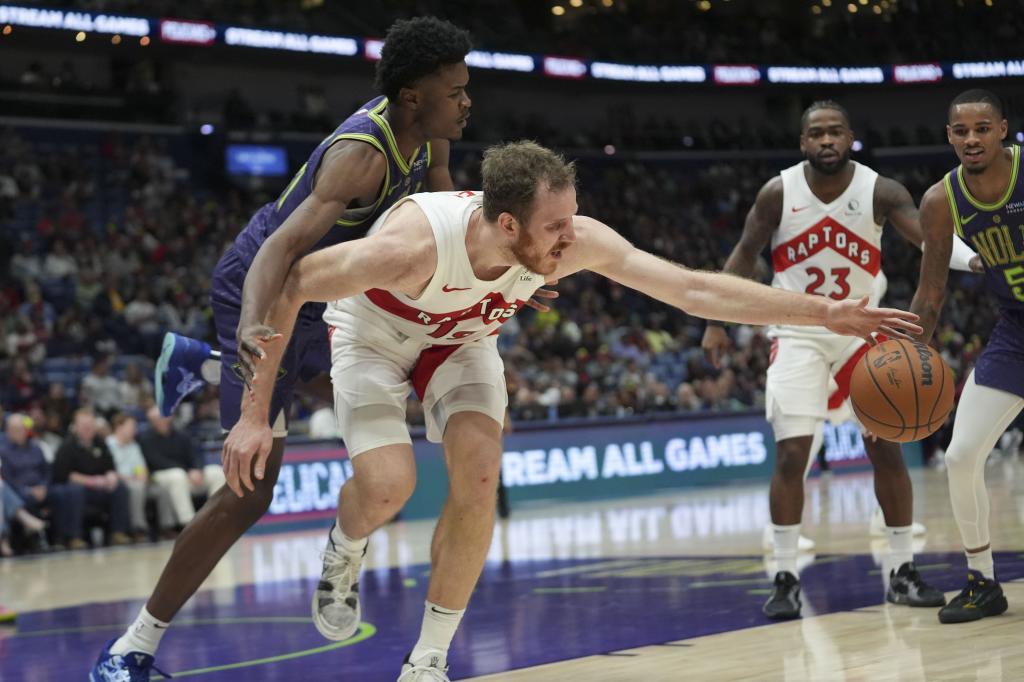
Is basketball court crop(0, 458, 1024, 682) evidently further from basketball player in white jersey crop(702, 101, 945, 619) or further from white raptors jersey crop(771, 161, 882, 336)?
white raptors jersey crop(771, 161, 882, 336)

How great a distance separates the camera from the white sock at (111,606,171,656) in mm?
4536

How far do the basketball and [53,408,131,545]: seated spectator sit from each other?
9.25 metres

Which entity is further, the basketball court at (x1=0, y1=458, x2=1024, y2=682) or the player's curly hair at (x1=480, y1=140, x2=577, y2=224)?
the basketball court at (x1=0, y1=458, x2=1024, y2=682)

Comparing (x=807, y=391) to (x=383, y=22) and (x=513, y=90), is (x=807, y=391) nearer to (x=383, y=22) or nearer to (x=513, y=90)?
(x=383, y=22)

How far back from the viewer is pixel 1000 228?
5262 mm

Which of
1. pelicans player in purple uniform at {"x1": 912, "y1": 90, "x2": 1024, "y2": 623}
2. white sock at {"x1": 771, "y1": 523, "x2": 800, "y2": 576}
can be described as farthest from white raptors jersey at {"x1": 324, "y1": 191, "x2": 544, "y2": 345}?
white sock at {"x1": 771, "y1": 523, "x2": 800, "y2": 576}

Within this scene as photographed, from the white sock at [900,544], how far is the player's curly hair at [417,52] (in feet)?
10.5

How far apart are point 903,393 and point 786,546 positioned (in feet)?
4.87

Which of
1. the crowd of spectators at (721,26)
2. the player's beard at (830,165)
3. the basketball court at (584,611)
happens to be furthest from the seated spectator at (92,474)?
the crowd of spectators at (721,26)

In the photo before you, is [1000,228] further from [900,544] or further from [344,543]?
[344,543]

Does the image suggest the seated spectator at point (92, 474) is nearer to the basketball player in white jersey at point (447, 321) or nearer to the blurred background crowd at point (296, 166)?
the blurred background crowd at point (296, 166)

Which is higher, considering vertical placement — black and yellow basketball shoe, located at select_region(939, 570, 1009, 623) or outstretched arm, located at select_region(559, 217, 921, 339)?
outstretched arm, located at select_region(559, 217, 921, 339)

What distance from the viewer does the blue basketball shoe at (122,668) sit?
176 inches

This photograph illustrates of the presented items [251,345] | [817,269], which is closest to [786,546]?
[817,269]
